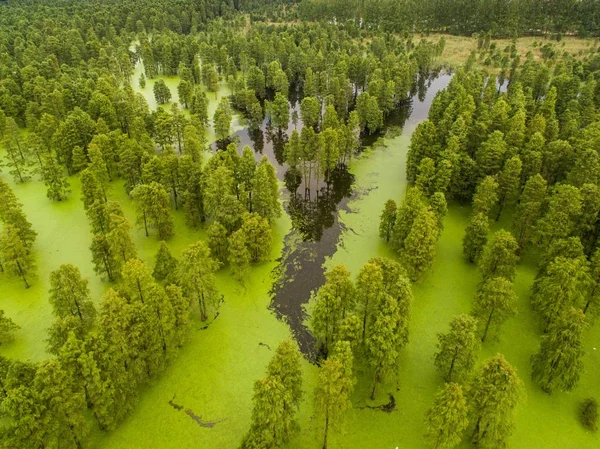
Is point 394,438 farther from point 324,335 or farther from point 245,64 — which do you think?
point 245,64

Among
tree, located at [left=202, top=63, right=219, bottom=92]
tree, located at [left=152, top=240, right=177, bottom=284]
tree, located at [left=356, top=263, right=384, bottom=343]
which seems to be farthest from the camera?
tree, located at [left=202, top=63, right=219, bottom=92]

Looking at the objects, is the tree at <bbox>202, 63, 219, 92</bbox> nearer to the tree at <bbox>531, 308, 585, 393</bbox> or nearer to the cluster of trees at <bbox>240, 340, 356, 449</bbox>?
the cluster of trees at <bbox>240, 340, 356, 449</bbox>

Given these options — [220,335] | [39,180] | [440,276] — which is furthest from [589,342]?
[39,180]

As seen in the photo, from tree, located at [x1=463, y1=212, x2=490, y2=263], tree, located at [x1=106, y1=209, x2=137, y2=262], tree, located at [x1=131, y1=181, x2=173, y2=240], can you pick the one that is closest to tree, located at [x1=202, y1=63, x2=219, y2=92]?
tree, located at [x1=131, y1=181, x2=173, y2=240]

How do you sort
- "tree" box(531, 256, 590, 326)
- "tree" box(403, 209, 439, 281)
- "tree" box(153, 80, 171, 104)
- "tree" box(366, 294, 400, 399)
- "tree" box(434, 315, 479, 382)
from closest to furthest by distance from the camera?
"tree" box(434, 315, 479, 382) → "tree" box(366, 294, 400, 399) → "tree" box(531, 256, 590, 326) → "tree" box(403, 209, 439, 281) → "tree" box(153, 80, 171, 104)

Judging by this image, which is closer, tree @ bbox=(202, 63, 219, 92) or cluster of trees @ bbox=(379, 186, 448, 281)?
cluster of trees @ bbox=(379, 186, 448, 281)

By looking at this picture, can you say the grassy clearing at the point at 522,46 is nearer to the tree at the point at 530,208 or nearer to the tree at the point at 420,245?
the tree at the point at 530,208

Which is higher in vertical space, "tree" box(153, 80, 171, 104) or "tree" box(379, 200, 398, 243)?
"tree" box(153, 80, 171, 104)
